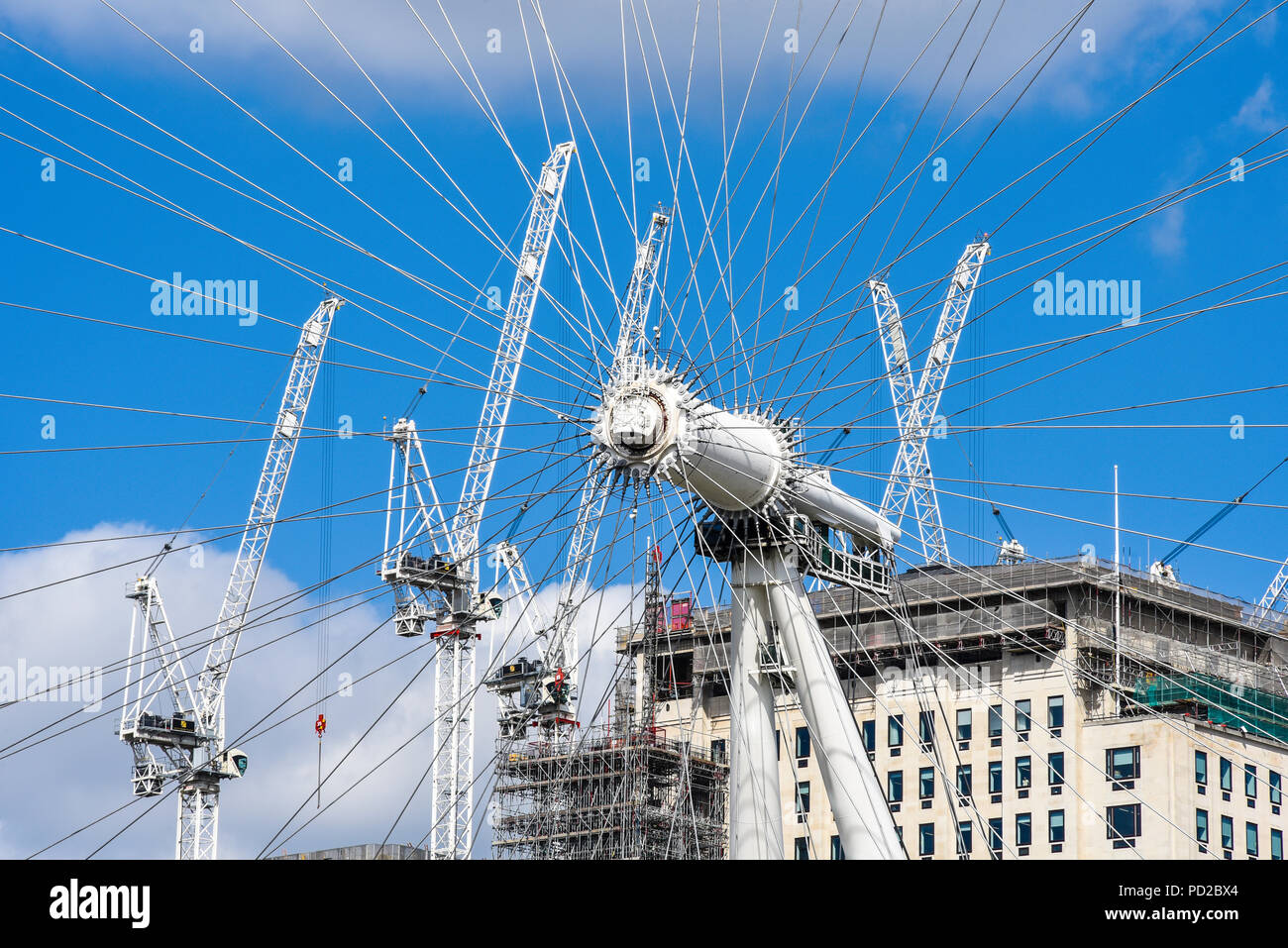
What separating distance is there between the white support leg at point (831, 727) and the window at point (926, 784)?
323 ft

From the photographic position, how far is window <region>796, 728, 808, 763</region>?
550 ft

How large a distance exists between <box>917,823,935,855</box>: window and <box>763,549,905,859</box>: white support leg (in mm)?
98272

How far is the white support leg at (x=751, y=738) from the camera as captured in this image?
64.8 m

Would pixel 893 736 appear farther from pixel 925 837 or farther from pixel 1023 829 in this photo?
pixel 1023 829

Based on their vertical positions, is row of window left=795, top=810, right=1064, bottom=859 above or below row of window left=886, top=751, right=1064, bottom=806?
below

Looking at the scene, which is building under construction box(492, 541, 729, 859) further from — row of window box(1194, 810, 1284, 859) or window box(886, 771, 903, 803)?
row of window box(1194, 810, 1284, 859)

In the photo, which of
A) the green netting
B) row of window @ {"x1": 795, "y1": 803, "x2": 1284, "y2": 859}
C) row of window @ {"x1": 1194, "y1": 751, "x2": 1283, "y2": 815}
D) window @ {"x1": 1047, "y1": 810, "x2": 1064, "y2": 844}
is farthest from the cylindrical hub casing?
window @ {"x1": 1047, "y1": 810, "x2": 1064, "y2": 844}

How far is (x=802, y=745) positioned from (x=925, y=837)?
12840 millimetres

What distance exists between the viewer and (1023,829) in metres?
157

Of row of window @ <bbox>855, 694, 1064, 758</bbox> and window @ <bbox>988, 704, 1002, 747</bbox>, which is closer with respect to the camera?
row of window @ <bbox>855, 694, 1064, 758</bbox>

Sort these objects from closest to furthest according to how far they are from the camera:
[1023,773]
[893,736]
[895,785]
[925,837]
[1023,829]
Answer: [1023,829] → [1023,773] → [925,837] → [895,785] → [893,736]

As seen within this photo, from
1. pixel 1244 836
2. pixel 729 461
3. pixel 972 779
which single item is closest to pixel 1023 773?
pixel 972 779

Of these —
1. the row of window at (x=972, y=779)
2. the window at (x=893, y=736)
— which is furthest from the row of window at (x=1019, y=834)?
the window at (x=893, y=736)
